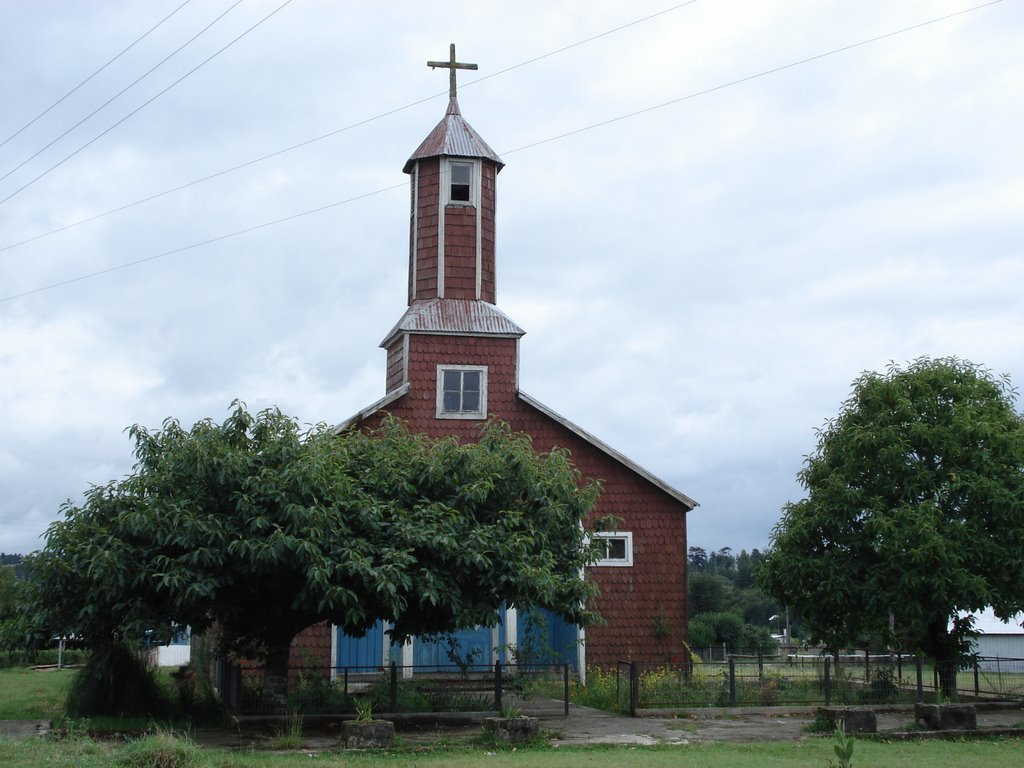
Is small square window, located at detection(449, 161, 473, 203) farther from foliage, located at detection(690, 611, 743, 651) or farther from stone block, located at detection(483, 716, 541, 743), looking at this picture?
foliage, located at detection(690, 611, 743, 651)

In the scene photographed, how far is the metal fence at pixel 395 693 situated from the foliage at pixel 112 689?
1.44 m

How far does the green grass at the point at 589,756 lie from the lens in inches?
561

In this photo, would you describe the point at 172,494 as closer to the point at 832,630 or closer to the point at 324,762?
the point at 324,762

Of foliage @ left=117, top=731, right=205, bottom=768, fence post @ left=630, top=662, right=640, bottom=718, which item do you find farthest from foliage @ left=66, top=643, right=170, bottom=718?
fence post @ left=630, top=662, right=640, bottom=718

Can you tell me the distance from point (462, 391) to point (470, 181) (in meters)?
5.48

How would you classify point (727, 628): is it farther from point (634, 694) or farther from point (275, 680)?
point (275, 680)

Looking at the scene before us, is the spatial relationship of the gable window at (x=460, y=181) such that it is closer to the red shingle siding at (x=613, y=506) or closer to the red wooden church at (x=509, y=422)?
the red wooden church at (x=509, y=422)

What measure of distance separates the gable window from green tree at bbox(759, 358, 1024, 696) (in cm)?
1057

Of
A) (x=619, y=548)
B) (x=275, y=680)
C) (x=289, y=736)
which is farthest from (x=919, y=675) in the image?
(x=289, y=736)

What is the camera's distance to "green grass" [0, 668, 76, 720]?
2134 cm

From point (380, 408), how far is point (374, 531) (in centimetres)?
876

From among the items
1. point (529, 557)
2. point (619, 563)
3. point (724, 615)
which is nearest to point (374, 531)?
point (529, 557)

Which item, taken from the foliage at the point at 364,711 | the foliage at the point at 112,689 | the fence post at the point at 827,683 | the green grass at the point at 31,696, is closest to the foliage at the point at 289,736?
the foliage at the point at 364,711

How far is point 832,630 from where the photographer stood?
2347 cm
